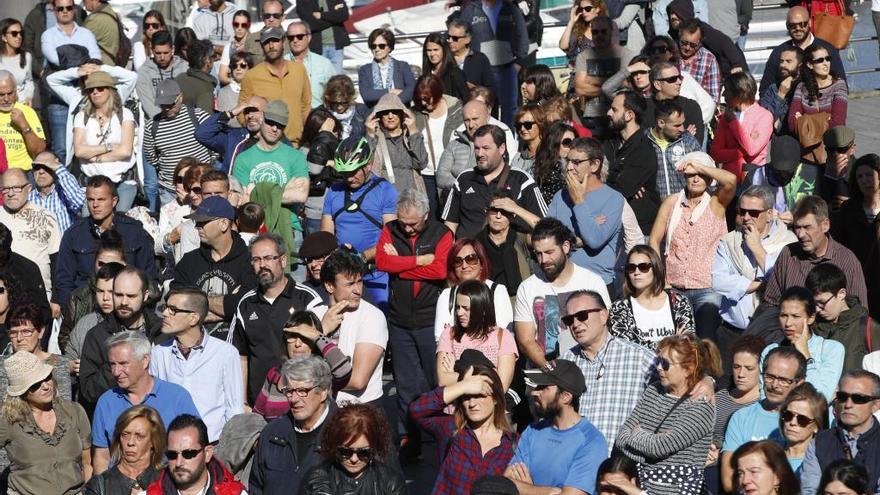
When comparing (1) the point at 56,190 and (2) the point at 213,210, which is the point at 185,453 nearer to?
(2) the point at 213,210

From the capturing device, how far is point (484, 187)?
1120 centimetres

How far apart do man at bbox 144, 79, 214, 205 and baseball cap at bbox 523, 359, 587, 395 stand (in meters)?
5.92

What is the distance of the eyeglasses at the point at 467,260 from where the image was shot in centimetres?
980

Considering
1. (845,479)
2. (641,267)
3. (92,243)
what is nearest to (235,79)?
(92,243)

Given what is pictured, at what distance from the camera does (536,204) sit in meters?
11.0

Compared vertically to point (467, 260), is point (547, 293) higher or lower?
lower

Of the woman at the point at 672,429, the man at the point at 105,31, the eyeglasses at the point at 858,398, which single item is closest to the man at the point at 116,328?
the woman at the point at 672,429

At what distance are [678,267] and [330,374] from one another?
334 centimetres

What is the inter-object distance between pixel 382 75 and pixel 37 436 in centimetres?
624

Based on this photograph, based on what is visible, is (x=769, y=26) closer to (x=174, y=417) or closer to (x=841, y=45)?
(x=841, y=45)

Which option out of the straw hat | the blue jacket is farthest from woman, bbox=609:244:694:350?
the blue jacket

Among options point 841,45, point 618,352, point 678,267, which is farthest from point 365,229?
point 841,45

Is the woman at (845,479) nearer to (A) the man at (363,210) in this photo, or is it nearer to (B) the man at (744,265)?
(B) the man at (744,265)

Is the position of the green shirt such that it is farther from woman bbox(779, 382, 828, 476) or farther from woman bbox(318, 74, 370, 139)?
woman bbox(779, 382, 828, 476)
